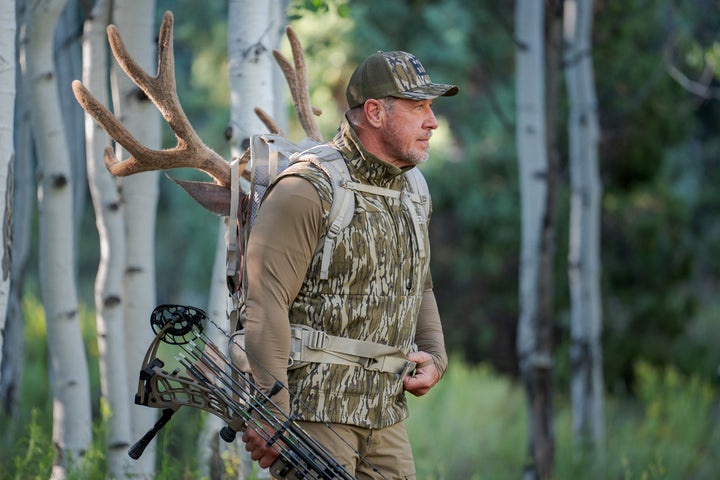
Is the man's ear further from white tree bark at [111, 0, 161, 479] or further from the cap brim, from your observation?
white tree bark at [111, 0, 161, 479]

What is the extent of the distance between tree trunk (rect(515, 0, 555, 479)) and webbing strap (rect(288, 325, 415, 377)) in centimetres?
359

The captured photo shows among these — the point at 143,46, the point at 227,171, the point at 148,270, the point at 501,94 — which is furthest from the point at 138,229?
the point at 501,94

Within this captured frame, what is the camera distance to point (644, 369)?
10.6 metres

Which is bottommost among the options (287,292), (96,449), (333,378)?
(96,449)

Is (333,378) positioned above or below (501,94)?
below

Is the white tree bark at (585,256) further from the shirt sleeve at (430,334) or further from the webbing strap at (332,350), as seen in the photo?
the webbing strap at (332,350)

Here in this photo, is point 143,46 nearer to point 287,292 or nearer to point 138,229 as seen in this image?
point 138,229

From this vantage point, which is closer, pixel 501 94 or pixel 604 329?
pixel 604 329

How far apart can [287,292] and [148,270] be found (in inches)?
75.8

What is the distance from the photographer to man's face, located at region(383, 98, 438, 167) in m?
2.74

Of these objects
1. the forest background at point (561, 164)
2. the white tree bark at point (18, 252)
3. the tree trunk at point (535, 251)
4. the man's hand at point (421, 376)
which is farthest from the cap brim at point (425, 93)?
the white tree bark at point (18, 252)

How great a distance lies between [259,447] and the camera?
2508 millimetres

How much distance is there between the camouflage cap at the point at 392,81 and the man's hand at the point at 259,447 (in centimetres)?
113

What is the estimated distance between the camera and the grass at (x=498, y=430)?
5.96 m
